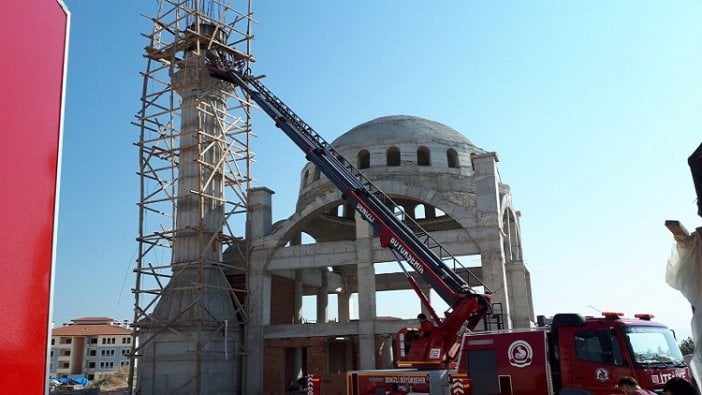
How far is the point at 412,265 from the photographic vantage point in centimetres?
1855

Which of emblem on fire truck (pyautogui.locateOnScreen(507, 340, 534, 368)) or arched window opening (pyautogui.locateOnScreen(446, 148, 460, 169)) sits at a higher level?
arched window opening (pyautogui.locateOnScreen(446, 148, 460, 169))

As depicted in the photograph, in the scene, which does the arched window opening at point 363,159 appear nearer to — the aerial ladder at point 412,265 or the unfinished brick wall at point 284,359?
the aerial ladder at point 412,265

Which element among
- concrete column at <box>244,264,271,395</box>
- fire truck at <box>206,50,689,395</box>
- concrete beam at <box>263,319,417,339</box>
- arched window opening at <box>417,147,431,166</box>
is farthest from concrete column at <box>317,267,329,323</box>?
fire truck at <box>206,50,689,395</box>

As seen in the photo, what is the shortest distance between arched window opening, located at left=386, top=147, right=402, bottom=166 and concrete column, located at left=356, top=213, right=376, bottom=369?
7681 millimetres

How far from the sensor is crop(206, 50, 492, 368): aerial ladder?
51.9 ft

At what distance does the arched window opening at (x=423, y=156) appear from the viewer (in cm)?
3650

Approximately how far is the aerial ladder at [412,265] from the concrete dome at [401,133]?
10152mm

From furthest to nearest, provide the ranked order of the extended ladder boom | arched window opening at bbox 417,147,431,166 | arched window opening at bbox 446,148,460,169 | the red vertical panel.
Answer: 1. arched window opening at bbox 446,148,460,169
2. arched window opening at bbox 417,147,431,166
3. the extended ladder boom
4. the red vertical panel

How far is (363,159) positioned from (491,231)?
12.2m

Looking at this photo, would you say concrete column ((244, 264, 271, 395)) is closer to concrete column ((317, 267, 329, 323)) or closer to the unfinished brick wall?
the unfinished brick wall

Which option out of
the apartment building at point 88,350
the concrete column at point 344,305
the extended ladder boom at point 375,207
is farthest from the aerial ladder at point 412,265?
the apartment building at point 88,350

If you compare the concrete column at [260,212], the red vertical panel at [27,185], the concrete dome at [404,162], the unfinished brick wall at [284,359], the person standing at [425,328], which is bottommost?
the unfinished brick wall at [284,359]

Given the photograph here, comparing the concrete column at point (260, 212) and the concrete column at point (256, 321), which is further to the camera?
the concrete column at point (260, 212)

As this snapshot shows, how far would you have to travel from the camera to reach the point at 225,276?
31719 millimetres
